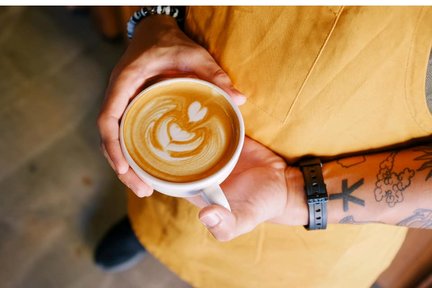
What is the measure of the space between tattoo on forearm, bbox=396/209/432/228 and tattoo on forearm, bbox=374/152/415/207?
0.14 ft

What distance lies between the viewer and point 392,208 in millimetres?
779

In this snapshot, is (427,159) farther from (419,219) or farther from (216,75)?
(216,75)

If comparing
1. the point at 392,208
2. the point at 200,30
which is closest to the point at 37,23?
the point at 200,30

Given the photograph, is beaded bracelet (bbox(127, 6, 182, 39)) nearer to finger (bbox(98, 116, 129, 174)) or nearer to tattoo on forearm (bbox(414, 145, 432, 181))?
finger (bbox(98, 116, 129, 174))

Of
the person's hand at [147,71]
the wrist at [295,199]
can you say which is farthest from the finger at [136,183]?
the wrist at [295,199]

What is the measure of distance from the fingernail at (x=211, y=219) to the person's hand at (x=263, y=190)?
0.09 metres

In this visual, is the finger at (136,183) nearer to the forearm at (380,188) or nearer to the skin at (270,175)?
the skin at (270,175)

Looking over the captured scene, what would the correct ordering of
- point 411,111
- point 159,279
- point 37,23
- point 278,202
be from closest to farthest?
point 411,111
point 278,202
point 159,279
point 37,23

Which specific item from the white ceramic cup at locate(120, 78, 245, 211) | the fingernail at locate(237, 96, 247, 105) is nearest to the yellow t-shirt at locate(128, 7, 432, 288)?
the fingernail at locate(237, 96, 247, 105)

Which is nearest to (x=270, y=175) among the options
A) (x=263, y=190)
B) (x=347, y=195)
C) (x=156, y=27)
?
(x=263, y=190)

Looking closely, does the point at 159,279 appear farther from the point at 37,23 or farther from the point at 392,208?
the point at 37,23

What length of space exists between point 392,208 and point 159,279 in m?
1.00

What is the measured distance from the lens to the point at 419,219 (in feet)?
2.58

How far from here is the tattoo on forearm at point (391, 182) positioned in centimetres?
76
